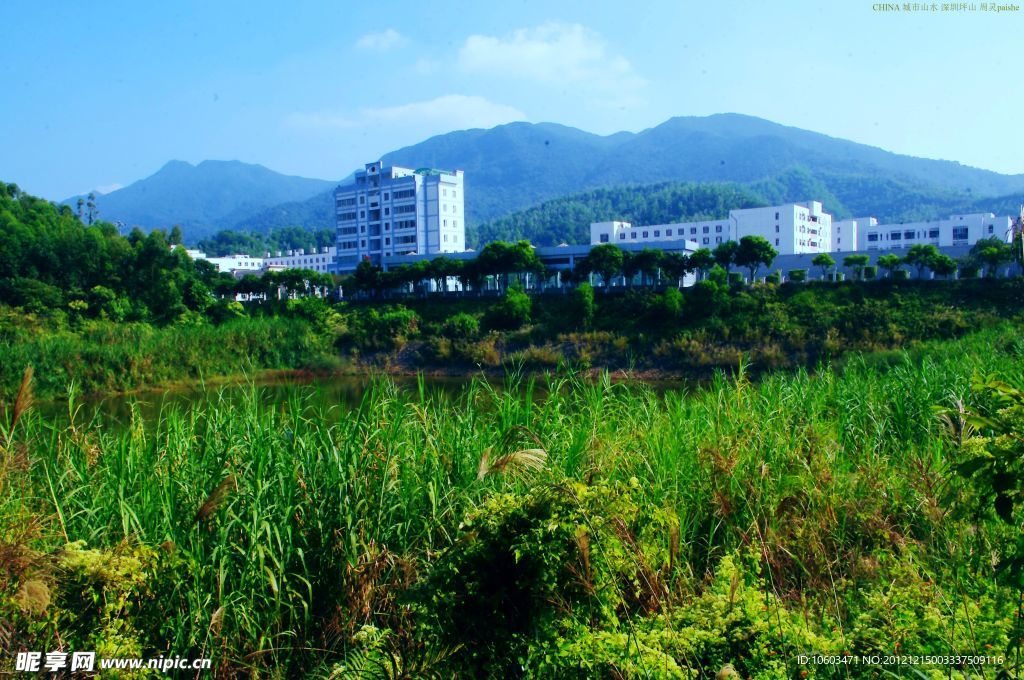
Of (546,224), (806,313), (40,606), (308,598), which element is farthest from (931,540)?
(546,224)

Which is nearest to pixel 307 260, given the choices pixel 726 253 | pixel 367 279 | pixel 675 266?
pixel 367 279

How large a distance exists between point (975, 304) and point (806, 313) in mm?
5940

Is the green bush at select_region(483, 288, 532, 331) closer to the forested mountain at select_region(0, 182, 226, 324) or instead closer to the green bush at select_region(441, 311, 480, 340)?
the green bush at select_region(441, 311, 480, 340)

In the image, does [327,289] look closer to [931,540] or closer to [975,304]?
[975,304]

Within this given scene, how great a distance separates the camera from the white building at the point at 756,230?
52.9m

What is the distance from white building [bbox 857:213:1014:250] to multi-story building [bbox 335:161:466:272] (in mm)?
32122

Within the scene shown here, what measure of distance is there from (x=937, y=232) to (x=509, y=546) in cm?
5733

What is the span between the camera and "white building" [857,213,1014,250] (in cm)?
4762

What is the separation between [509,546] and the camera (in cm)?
263

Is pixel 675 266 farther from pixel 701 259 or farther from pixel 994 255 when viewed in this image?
pixel 994 255

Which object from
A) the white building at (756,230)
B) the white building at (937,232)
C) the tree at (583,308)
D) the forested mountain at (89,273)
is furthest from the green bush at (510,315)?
the white building at (937,232)

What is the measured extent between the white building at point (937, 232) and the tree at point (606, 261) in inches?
855

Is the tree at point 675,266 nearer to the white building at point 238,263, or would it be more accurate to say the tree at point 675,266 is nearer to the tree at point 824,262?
the tree at point 824,262

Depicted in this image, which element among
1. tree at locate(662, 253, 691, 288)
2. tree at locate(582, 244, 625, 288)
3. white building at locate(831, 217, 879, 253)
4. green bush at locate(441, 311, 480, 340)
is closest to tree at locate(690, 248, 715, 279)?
tree at locate(662, 253, 691, 288)
